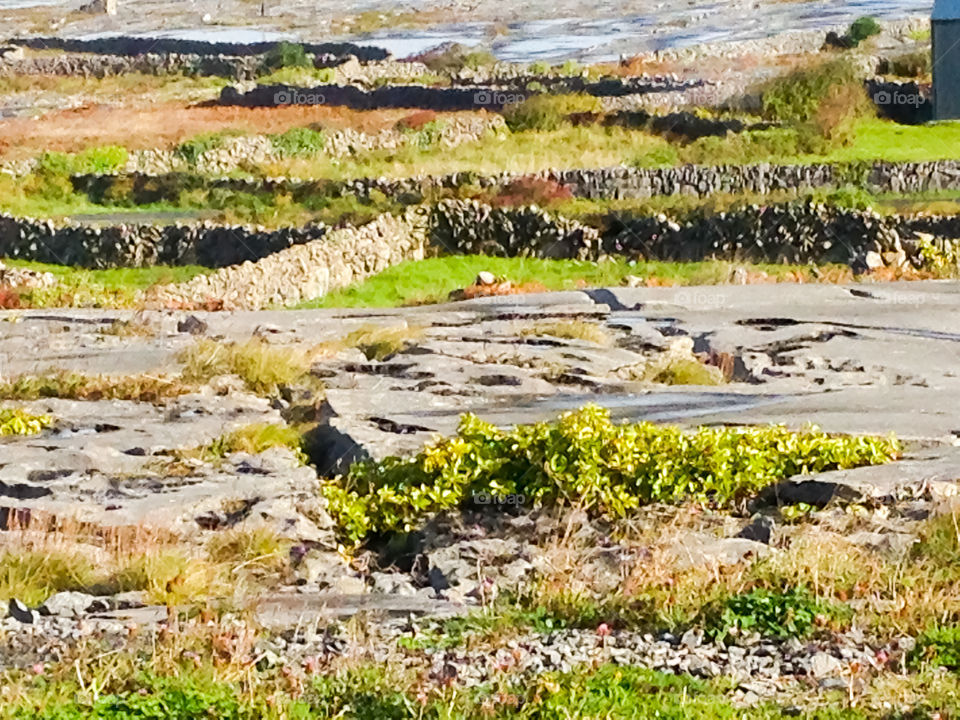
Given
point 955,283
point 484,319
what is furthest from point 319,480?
point 955,283

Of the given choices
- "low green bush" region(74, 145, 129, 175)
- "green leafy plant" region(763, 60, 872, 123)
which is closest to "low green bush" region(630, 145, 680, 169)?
"green leafy plant" region(763, 60, 872, 123)

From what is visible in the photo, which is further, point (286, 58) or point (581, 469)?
point (286, 58)

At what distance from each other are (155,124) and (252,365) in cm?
3143

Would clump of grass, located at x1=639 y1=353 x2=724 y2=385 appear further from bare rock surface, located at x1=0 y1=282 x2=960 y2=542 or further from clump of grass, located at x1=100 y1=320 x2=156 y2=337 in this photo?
clump of grass, located at x1=100 y1=320 x2=156 y2=337

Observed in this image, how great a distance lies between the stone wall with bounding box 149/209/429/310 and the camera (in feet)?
73.7

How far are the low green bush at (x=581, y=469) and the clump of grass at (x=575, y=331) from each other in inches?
206

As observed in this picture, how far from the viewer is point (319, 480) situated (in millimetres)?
12102

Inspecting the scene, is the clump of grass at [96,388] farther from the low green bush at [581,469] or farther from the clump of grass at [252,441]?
the low green bush at [581,469]

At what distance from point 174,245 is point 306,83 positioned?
32.8 meters

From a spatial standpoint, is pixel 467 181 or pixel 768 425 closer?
pixel 768 425

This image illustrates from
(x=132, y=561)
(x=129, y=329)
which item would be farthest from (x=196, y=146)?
(x=132, y=561)

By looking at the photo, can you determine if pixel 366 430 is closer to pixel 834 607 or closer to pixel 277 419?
pixel 277 419

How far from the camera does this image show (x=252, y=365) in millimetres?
15484

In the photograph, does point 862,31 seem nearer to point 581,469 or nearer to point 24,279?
point 24,279
